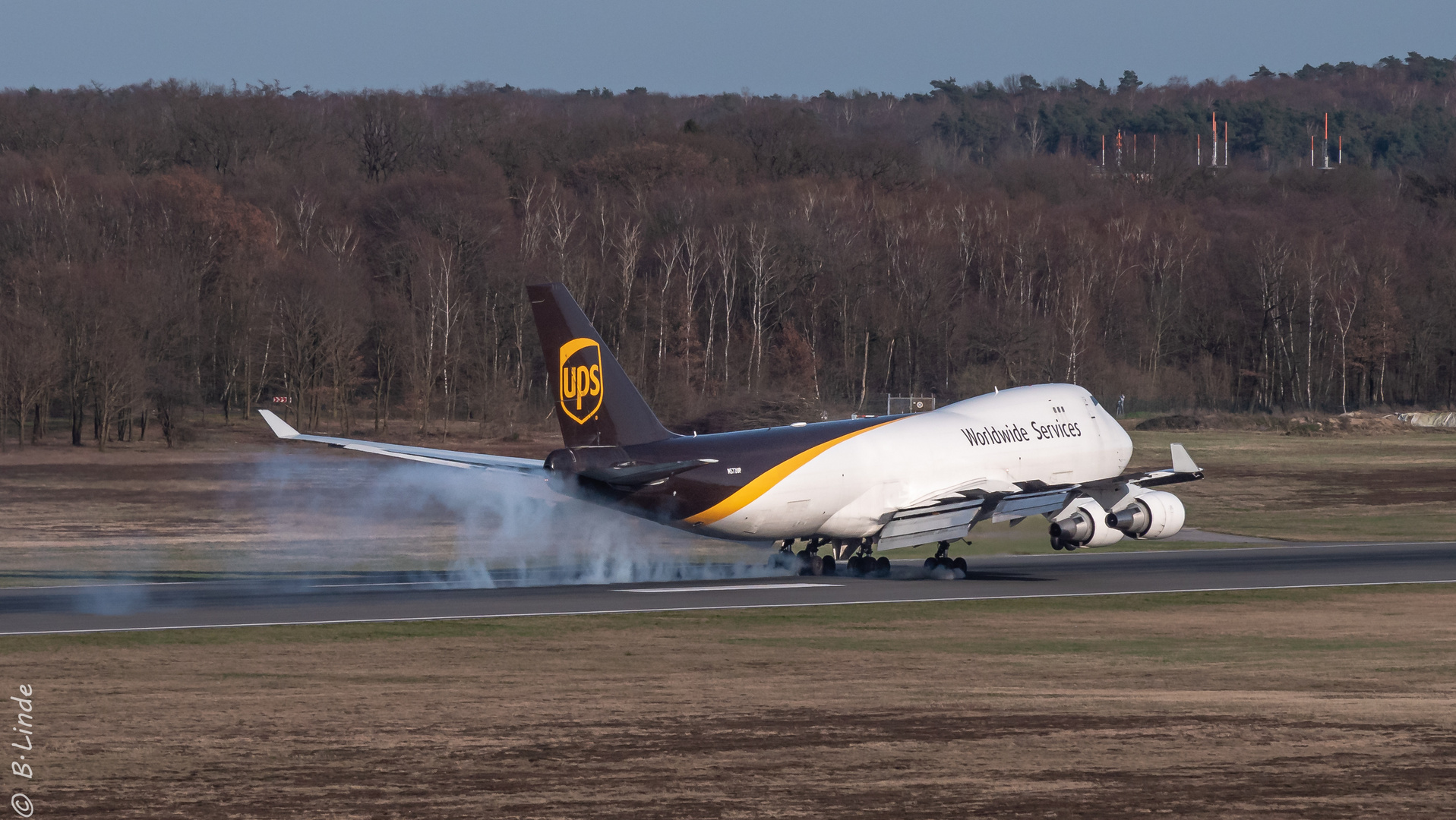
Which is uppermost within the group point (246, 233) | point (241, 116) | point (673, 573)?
point (241, 116)

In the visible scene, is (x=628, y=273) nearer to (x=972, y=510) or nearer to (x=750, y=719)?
(x=972, y=510)

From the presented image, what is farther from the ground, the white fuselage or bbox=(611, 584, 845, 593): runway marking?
the white fuselage

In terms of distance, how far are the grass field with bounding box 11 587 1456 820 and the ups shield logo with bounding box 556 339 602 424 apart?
23.6 feet

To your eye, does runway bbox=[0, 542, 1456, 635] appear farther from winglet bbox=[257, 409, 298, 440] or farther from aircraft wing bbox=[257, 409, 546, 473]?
winglet bbox=[257, 409, 298, 440]

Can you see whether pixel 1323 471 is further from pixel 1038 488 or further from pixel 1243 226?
pixel 1243 226

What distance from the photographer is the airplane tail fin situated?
39.4m

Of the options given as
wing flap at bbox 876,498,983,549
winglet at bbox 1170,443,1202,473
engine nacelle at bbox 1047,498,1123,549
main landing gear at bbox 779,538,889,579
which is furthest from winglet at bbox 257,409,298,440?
winglet at bbox 1170,443,1202,473

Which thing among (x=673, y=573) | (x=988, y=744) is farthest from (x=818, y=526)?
(x=988, y=744)

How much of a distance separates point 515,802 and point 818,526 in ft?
84.6

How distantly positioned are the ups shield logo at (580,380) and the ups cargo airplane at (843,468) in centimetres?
3

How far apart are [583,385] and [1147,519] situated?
1534cm

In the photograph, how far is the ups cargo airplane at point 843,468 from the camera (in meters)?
39.1

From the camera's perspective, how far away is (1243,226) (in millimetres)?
166375

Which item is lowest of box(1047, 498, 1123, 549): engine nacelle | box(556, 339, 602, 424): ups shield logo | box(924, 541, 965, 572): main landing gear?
box(924, 541, 965, 572): main landing gear
